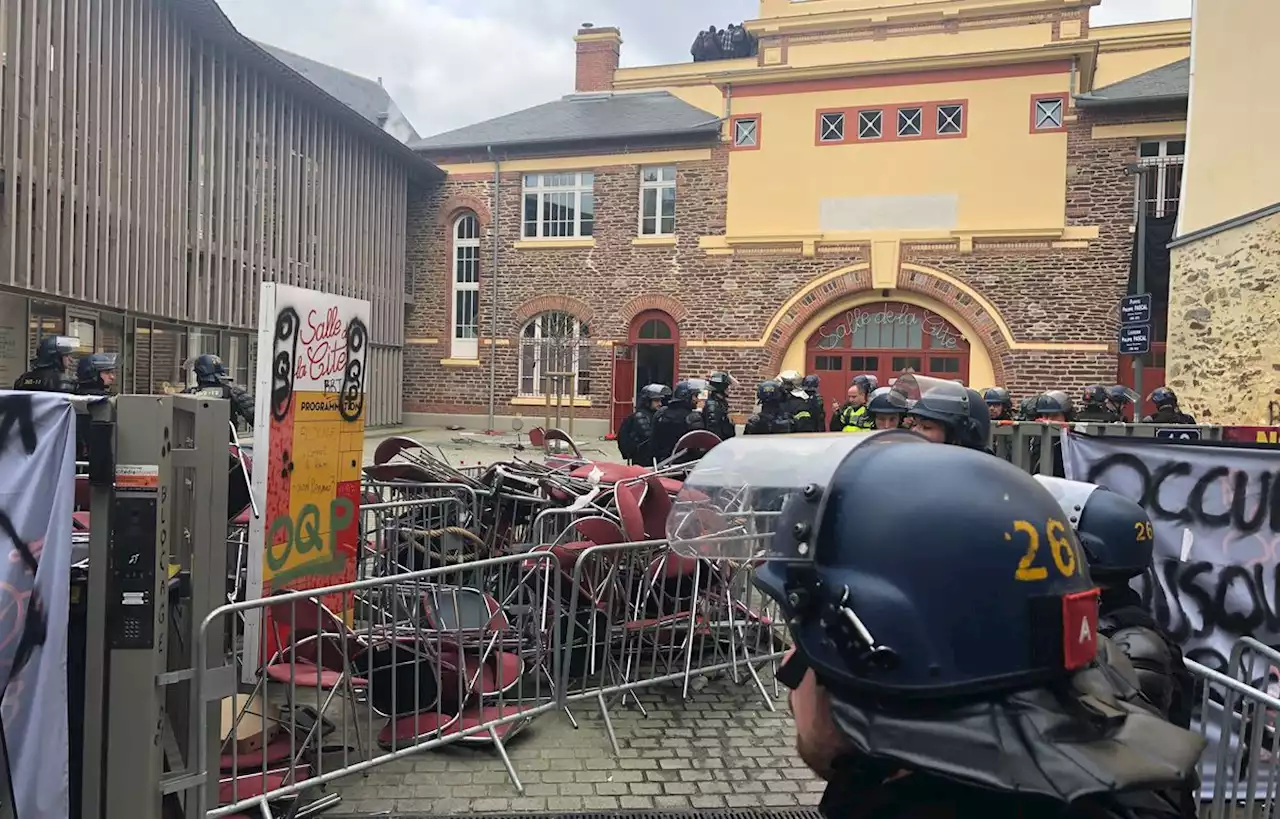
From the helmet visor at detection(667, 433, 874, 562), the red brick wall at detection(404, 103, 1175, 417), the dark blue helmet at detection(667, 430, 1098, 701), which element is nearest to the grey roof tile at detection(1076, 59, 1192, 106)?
the red brick wall at detection(404, 103, 1175, 417)

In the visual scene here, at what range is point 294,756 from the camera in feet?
10.9

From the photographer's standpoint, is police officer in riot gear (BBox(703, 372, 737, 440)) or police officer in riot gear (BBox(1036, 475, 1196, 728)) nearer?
police officer in riot gear (BBox(1036, 475, 1196, 728))

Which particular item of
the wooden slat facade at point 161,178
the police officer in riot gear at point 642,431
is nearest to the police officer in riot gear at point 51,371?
the wooden slat facade at point 161,178

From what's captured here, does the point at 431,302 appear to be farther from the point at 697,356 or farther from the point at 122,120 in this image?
the point at 122,120

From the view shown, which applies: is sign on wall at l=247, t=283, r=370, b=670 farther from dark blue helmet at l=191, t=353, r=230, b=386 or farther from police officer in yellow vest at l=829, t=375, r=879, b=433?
police officer in yellow vest at l=829, t=375, r=879, b=433

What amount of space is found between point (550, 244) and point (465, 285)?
2.87m

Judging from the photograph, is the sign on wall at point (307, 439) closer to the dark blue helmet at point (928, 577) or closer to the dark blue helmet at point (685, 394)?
the dark blue helmet at point (928, 577)

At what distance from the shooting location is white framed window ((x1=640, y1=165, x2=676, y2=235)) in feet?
70.9

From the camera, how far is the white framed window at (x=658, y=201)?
21.6 metres

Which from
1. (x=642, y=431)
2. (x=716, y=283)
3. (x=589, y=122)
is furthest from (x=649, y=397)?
(x=589, y=122)

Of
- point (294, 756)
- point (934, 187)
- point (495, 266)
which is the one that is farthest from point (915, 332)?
point (294, 756)

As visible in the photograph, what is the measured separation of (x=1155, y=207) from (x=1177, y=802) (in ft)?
67.9

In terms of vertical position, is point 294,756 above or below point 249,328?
below

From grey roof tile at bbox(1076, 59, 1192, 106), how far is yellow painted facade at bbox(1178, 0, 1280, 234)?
693cm
